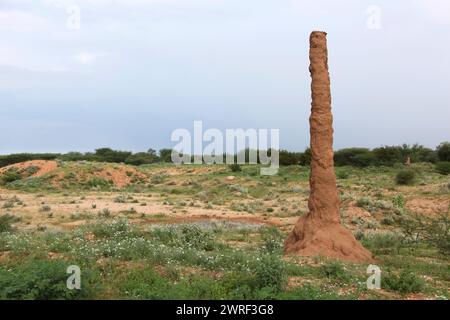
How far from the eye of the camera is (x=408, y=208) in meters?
22.3

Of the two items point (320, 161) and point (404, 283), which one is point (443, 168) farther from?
point (404, 283)

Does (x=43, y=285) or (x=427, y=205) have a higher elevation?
(x=43, y=285)

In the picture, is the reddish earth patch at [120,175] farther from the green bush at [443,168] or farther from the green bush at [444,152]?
the green bush at [444,152]

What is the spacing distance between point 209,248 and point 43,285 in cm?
523

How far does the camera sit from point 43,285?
6.87m

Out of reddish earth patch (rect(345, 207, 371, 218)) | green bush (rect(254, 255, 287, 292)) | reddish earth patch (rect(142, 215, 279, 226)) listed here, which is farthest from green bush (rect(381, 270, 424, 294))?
reddish earth patch (rect(345, 207, 371, 218))

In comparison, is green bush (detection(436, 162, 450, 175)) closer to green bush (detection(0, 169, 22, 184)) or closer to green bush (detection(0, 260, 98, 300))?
green bush (detection(0, 169, 22, 184))

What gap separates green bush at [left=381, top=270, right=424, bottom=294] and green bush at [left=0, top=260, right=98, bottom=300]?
4559mm

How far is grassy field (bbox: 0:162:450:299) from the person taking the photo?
7281 millimetres

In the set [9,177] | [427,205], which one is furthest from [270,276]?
Result: [9,177]
